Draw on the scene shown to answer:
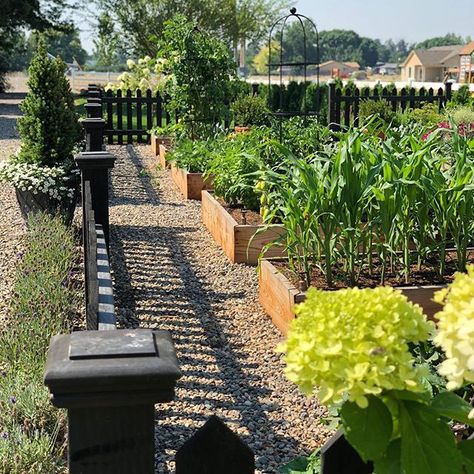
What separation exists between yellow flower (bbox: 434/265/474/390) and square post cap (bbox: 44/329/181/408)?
1.38 ft

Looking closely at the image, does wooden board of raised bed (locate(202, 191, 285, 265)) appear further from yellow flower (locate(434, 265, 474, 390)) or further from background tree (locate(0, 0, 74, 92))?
background tree (locate(0, 0, 74, 92))

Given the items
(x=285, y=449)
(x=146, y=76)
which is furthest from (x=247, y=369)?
(x=146, y=76)

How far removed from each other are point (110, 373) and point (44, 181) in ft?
19.8

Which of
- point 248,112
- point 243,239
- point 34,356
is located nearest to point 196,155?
point 243,239

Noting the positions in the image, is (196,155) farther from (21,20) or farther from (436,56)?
(436,56)

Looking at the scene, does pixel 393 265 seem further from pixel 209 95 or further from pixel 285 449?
pixel 209 95

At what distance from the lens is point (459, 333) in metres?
1.06

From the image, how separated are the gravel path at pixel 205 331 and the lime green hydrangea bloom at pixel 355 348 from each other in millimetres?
2016

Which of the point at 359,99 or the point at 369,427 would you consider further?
the point at 359,99

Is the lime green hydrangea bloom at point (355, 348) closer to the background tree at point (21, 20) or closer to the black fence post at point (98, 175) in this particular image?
the black fence post at point (98, 175)

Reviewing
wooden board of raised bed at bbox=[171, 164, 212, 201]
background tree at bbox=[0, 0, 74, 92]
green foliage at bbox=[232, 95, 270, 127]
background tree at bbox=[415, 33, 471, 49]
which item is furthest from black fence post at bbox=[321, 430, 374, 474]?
background tree at bbox=[415, 33, 471, 49]

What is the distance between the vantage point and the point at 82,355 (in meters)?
1.28

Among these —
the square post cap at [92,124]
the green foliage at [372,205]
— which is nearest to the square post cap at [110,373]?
the green foliage at [372,205]

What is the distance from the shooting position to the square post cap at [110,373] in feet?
4.03
